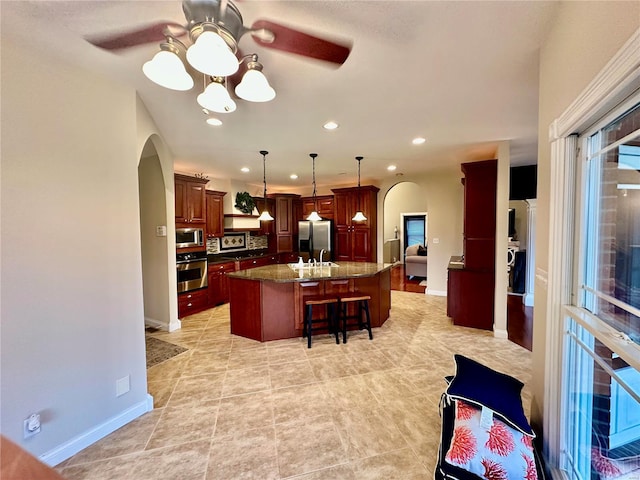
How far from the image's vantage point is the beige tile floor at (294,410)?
5.49 ft

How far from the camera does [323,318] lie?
3.78 m

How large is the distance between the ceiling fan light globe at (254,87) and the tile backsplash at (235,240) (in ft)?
15.5

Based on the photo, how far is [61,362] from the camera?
1.72 m

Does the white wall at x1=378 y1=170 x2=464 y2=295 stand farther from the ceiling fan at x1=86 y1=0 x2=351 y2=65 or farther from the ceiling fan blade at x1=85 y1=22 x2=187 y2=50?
the ceiling fan blade at x1=85 y1=22 x2=187 y2=50

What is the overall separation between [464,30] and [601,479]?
233 centimetres

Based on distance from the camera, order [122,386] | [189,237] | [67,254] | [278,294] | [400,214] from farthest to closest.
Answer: [400,214] < [189,237] < [278,294] < [122,386] < [67,254]

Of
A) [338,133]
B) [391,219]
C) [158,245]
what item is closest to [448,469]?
[338,133]

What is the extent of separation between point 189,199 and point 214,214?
0.81m

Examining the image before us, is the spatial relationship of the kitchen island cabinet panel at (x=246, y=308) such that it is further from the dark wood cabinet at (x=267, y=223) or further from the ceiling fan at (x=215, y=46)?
the dark wood cabinet at (x=267, y=223)

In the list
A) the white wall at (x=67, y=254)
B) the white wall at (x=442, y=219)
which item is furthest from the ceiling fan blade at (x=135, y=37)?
the white wall at (x=442, y=219)

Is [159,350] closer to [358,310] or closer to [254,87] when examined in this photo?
[358,310]

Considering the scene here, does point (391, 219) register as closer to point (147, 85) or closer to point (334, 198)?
point (334, 198)

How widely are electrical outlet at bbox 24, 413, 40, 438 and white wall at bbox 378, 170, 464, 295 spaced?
19.4 feet

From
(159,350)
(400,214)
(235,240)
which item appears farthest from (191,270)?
(400,214)
